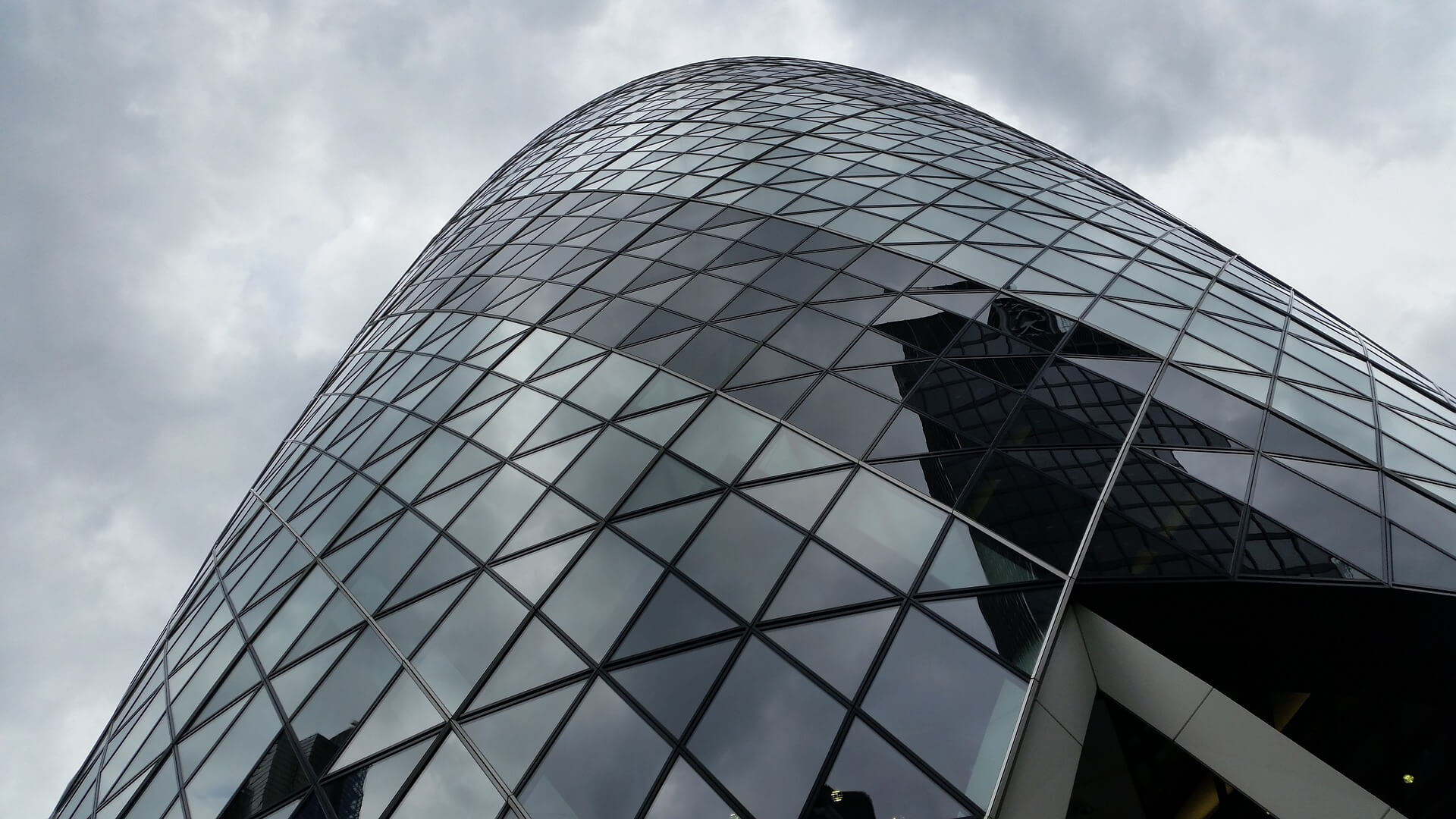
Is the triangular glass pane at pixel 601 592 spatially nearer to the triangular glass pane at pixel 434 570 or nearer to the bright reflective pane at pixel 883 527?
the triangular glass pane at pixel 434 570

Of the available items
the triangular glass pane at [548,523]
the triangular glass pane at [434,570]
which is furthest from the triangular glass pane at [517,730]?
the triangular glass pane at [434,570]

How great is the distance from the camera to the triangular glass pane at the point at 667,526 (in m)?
11.6

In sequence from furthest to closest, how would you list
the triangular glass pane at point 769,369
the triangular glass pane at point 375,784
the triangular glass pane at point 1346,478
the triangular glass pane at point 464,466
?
Answer: the triangular glass pane at point 464,466 < the triangular glass pane at point 769,369 < the triangular glass pane at point 1346,478 < the triangular glass pane at point 375,784

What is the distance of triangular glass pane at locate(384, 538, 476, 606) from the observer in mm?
12797

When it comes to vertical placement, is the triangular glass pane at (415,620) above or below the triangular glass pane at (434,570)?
below

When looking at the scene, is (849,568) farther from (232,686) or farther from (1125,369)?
(232,686)

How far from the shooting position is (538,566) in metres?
12.1

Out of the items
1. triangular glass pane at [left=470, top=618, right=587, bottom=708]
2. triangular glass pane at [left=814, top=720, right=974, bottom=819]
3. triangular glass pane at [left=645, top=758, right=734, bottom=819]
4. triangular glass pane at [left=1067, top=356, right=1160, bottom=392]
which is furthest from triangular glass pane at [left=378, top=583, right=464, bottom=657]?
triangular glass pane at [left=1067, top=356, right=1160, bottom=392]

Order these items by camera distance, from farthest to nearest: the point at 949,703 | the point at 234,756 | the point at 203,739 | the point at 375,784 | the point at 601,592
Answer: the point at 203,739, the point at 234,756, the point at 601,592, the point at 375,784, the point at 949,703

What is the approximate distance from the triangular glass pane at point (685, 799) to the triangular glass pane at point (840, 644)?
1.88 m

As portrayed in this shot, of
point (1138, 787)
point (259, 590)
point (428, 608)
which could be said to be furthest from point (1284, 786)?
point (259, 590)

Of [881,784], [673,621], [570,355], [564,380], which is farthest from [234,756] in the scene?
[881,784]

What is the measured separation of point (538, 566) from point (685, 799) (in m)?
4.74

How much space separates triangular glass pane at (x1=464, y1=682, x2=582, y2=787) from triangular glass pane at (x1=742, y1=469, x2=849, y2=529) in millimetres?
3873
